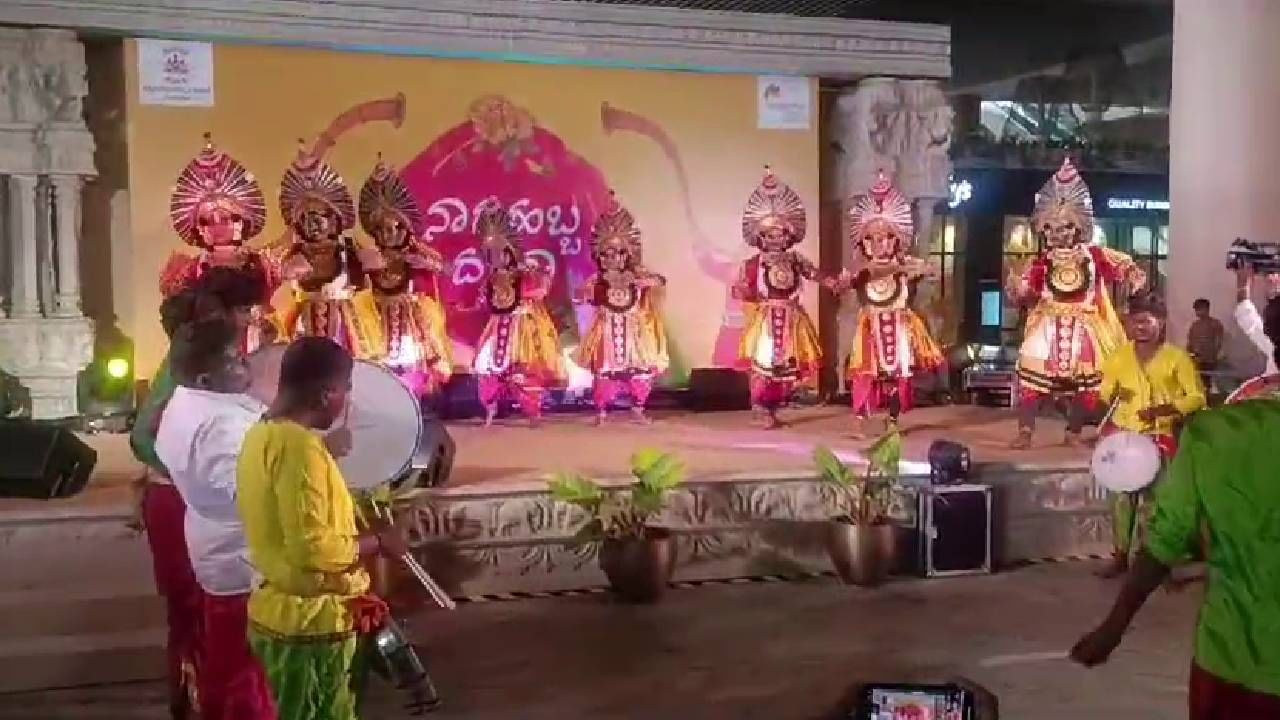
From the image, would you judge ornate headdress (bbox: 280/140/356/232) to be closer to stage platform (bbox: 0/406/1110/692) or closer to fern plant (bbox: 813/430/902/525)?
stage platform (bbox: 0/406/1110/692)


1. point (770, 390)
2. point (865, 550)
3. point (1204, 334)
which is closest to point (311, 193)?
point (770, 390)

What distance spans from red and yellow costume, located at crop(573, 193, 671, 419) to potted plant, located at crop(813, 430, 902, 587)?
8.31 ft

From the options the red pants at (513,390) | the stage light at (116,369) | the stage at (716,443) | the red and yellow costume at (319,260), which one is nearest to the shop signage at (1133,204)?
the stage at (716,443)

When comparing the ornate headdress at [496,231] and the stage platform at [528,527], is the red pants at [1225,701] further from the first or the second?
the ornate headdress at [496,231]

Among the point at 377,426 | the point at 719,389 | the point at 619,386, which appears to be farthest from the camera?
the point at 719,389

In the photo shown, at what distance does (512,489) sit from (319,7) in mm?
4264

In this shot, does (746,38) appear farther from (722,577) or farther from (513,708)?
(513,708)

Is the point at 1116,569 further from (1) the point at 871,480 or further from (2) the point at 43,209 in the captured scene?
(2) the point at 43,209

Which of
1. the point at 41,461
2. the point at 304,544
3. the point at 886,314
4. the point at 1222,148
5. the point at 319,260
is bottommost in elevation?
the point at 41,461

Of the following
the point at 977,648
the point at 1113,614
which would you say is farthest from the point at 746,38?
the point at 1113,614

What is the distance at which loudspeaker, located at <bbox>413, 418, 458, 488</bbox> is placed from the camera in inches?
234

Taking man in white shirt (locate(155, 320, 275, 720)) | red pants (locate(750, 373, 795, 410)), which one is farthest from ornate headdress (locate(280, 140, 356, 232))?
man in white shirt (locate(155, 320, 275, 720))

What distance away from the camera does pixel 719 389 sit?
406 inches

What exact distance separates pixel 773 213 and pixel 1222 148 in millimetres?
2503
